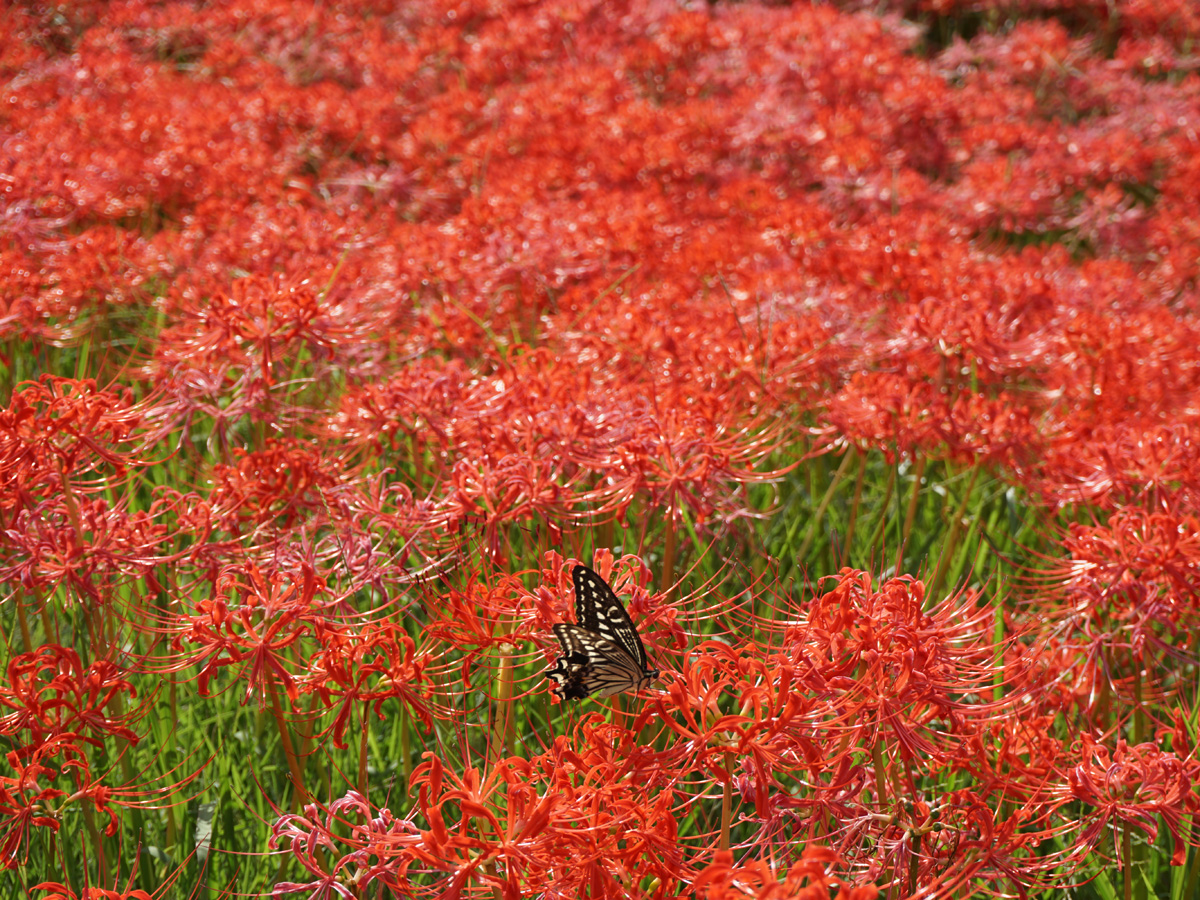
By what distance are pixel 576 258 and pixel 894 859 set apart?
451cm

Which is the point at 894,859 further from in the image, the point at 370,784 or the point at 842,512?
the point at 842,512

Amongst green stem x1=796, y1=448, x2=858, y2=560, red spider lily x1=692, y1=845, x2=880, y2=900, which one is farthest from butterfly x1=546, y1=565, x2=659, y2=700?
green stem x1=796, y1=448, x2=858, y2=560

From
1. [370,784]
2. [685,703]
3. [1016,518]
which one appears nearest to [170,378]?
[370,784]

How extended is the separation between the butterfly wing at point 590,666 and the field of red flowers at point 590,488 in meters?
0.08

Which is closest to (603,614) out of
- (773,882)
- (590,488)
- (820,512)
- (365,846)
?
(365,846)

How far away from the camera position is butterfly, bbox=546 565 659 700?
195 cm

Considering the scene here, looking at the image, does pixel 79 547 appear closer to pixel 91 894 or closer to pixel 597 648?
pixel 91 894

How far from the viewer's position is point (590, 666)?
206 centimetres

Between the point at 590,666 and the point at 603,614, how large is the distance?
4.7 inches

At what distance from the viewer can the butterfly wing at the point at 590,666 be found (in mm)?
1988

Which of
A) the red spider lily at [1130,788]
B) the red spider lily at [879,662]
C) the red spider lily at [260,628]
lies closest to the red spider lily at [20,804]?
the red spider lily at [260,628]

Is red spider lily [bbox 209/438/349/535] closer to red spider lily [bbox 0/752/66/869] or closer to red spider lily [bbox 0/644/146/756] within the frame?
red spider lily [bbox 0/644/146/756]

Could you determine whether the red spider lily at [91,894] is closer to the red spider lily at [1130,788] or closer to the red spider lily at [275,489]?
the red spider lily at [275,489]

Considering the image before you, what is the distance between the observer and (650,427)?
2.85m
